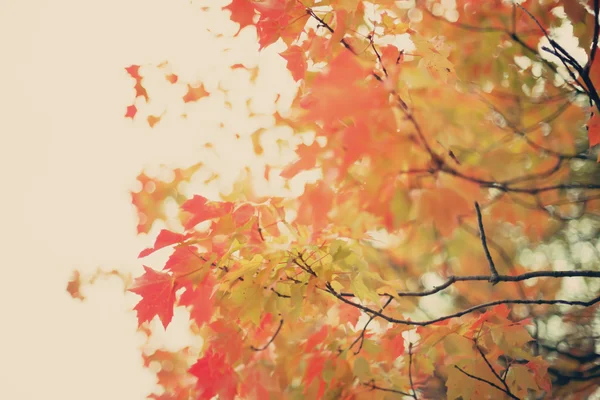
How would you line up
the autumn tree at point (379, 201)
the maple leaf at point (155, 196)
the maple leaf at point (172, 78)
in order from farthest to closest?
the maple leaf at point (172, 78) → the maple leaf at point (155, 196) → the autumn tree at point (379, 201)

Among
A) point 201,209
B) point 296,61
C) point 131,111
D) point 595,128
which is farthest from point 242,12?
point 131,111

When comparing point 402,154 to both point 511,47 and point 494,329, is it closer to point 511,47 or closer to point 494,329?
point 494,329

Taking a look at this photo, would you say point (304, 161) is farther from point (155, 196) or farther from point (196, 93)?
point (196, 93)

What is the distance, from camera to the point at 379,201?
131 cm

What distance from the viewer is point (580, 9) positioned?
1.53 meters

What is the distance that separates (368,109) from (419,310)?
1915 millimetres

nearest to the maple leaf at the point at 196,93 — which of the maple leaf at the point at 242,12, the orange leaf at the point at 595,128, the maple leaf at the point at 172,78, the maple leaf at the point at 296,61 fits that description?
the maple leaf at the point at 172,78

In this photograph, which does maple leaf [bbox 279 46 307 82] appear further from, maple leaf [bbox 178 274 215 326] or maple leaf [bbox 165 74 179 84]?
maple leaf [bbox 165 74 179 84]

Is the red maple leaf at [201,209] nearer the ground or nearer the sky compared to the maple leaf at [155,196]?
nearer the ground

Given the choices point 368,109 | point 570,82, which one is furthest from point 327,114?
point 570,82

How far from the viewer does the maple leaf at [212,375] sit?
5.63 feet

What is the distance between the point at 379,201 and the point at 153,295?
2.29 ft

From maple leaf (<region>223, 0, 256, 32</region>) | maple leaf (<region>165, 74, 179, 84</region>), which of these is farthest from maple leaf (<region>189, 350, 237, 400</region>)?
maple leaf (<region>165, 74, 179, 84</region>)

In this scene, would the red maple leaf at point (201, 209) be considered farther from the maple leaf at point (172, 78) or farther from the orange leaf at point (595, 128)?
the maple leaf at point (172, 78)
